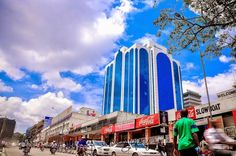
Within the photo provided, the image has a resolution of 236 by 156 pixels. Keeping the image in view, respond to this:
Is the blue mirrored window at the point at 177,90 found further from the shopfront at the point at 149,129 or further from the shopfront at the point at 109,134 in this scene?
the shopfront at the point at 149,129

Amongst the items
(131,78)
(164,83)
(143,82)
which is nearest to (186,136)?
(143,82)

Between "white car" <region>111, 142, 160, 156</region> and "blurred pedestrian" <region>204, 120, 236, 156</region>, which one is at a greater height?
"blurred pedestrian" <region>204, 120, 236, 156</region>

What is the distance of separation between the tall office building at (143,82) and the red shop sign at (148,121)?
2061 centimetres

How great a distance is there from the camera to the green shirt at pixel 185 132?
4223 millimetres

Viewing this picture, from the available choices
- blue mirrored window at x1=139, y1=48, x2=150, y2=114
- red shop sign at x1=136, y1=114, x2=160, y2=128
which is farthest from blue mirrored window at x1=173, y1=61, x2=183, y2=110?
red shop sign at x1=136, y1=114, x2=160, y2=128

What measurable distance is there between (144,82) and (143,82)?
349 mm

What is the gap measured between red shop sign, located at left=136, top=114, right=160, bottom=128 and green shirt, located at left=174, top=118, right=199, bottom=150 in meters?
23.7

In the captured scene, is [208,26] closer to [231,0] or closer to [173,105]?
[231,0]

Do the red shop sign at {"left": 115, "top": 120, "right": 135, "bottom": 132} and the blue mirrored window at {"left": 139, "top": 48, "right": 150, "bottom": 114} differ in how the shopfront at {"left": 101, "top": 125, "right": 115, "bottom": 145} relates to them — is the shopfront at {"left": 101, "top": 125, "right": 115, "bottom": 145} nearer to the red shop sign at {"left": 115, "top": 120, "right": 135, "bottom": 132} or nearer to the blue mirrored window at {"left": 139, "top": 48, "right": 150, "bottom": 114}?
the red shop sign at {"left": 115, "top": 120, "right": 135, "bottom": 132}

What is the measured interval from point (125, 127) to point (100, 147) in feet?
51.0

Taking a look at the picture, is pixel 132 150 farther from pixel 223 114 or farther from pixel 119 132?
pixel 119 132

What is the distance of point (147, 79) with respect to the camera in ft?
188

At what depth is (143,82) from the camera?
56.0 metres

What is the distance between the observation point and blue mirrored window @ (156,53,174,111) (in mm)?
58150
